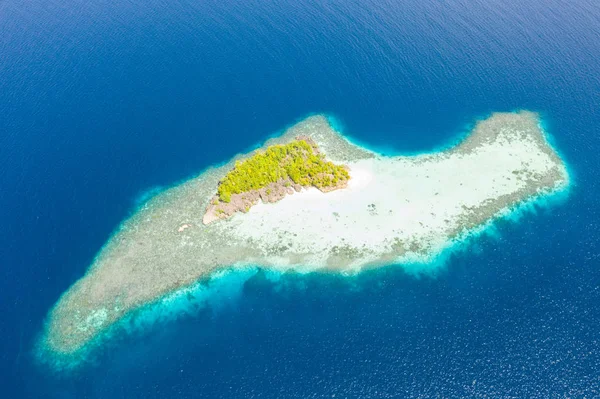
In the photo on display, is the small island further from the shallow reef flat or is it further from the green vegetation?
the shallow reef flat

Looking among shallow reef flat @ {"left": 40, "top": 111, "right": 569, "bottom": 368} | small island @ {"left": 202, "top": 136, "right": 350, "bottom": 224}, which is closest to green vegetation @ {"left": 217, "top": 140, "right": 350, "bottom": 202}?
small island @ {"left": 202, "top": 136, "right": 350, "bottom": 224}

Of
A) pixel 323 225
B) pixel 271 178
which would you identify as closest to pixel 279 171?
pixel 271 178

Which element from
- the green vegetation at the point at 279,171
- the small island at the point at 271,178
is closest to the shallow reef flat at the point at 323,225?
the small island at the point at 271,178

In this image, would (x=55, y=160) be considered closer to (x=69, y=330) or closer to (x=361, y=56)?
(x=69, y=330)

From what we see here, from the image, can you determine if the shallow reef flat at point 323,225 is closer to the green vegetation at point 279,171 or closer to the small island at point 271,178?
the small island at point 271,178

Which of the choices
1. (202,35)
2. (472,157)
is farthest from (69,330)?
(202,35)

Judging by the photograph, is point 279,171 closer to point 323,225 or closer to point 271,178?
point 271,178
